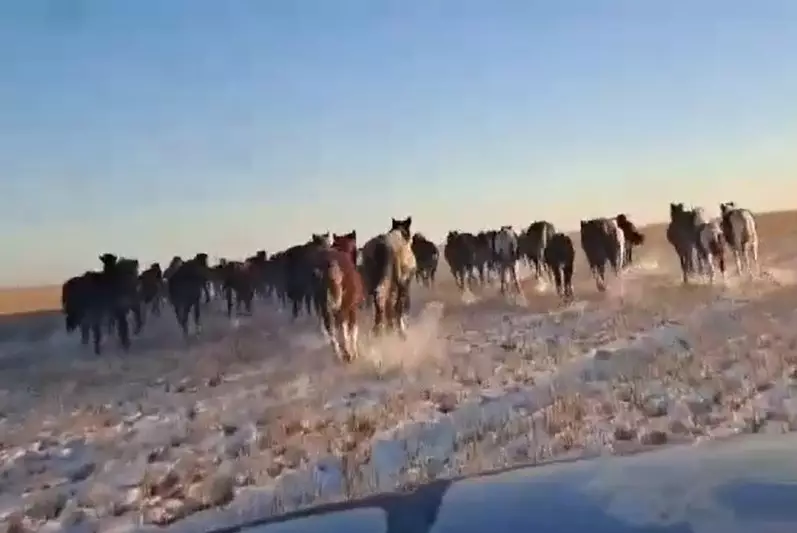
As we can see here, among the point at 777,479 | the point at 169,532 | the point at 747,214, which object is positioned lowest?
the point at 169,532

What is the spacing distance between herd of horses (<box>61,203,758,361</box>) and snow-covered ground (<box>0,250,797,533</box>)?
3.94 feet

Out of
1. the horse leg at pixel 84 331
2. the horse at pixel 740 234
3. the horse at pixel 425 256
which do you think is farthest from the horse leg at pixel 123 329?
the horse at pixel 740 234

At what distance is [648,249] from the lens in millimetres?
55719

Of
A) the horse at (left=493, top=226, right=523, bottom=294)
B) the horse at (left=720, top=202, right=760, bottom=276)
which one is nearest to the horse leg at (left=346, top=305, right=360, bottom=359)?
the horse at (left=493, top=226, right=523, bottom=294)

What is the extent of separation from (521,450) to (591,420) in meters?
1.28

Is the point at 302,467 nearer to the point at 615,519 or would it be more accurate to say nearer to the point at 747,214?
the point at 615,519

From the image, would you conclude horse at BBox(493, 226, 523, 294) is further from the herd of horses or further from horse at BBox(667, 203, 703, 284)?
horse at BBox(667, 203, 703, 284)

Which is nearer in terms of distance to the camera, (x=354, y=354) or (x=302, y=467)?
(x=302, y=467)

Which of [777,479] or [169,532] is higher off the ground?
[777,479]

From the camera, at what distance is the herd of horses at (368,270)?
16.8 metres

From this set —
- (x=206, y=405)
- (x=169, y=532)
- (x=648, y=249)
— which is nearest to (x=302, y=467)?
(x=169, y=532)

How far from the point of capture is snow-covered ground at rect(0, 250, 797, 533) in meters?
7.49

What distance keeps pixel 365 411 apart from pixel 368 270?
869 cm

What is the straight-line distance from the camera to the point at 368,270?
18859 mm
